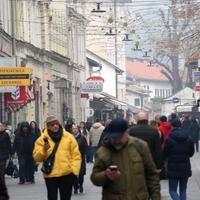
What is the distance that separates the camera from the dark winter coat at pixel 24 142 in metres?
26.4

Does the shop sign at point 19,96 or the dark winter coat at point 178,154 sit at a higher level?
the shop sign at point 19,96

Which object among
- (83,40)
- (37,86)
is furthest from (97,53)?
(37,86)

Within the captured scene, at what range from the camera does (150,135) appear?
16906 millimetres

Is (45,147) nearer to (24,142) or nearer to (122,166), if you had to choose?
(122,166)

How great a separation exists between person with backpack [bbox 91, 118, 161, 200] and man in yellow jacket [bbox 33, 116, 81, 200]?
4.60m

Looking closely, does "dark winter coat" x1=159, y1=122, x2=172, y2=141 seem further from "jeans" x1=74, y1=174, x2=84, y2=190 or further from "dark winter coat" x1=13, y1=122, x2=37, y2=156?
"dark winter coat" x1=13, y1=122, x2=37, y2=156

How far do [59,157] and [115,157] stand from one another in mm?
4813

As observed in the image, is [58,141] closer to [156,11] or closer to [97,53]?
[156,11]

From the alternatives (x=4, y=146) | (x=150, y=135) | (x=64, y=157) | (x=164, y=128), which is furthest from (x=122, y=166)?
(x=164, y=128)

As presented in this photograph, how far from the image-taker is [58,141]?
578 inches

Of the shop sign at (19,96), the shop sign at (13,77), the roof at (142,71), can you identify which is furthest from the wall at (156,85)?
the shop sign at (13,77)

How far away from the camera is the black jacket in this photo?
658 inches

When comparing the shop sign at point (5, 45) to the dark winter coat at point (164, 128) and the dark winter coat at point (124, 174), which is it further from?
the dark winter coat at point (124, 174)

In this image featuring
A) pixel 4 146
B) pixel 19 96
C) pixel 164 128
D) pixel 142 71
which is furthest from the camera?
pixel 142 71
